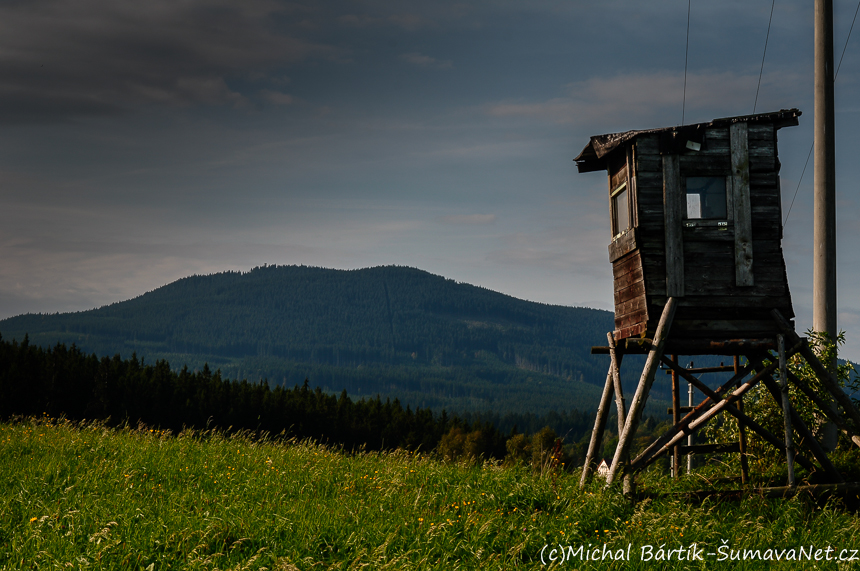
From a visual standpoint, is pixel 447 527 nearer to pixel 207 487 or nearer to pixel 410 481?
pixel 410 481

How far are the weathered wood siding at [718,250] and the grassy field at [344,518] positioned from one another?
3.11 m

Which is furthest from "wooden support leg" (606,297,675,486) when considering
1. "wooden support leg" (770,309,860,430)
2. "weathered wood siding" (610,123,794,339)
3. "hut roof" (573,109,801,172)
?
"hut roof" (573,109,801,172)

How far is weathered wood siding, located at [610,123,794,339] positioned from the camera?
10.8 meters

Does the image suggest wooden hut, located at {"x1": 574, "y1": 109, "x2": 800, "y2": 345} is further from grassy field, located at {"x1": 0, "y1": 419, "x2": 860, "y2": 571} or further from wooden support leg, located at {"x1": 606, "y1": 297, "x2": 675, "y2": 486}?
grassy field, located at {"x1": 0, "y1": 419, "x2": 860, "y2": 571}

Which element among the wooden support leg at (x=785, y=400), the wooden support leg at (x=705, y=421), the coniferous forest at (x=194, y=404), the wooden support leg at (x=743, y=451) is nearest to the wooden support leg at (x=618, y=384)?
the wooden support leg at (x=705, y=421)

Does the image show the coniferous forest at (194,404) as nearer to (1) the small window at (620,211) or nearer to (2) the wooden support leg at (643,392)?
(1) the small window at (620,211)

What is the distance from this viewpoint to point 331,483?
9648 millimetres

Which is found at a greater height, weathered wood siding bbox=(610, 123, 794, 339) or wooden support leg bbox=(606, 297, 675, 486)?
weathered wood siding bbox=(610, 123, 794, 339)

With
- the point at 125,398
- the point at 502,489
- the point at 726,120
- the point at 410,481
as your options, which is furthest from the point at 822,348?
the point at 125,398

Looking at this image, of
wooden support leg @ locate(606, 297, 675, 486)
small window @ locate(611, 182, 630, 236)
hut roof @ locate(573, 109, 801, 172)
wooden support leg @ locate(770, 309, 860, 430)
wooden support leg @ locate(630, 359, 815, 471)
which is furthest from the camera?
small window @ locate(611, 182, 630, 236)

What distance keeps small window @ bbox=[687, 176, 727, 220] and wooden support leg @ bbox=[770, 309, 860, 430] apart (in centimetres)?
202

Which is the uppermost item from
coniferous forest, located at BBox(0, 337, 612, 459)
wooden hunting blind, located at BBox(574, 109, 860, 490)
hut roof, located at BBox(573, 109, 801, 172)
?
hut roof, located at BBox(573, 109, 801, 172)

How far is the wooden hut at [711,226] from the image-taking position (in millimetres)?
10789

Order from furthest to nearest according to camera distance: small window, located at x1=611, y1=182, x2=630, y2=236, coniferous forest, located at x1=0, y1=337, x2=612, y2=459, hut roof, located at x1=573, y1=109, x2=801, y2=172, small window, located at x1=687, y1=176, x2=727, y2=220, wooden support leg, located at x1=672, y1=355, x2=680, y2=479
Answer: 1. coniferous forest, located at x1=0, y1=337, x2=612, y2=459
2. wooden support leg, located at x1=672, y1=355, x2=680, y2=479
3. small window, located at x1=611, y1=182, x2=630, y2=236
4. small window, located at x1=687, y1=176, x2=727, y2=220
5. hut roof, located at x1=573, y1=109, x2=801, y2=172
